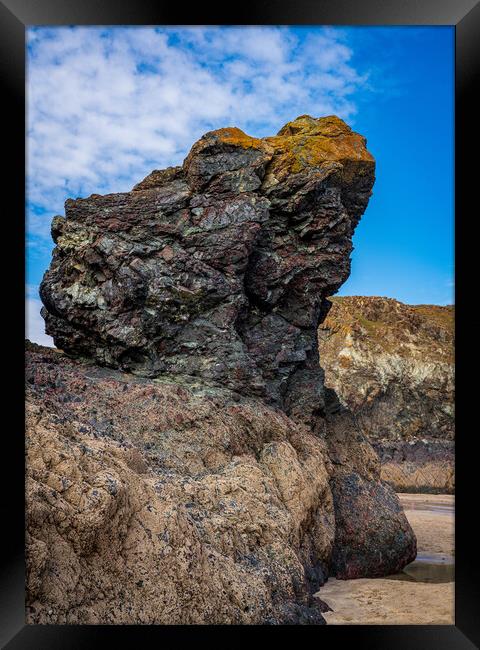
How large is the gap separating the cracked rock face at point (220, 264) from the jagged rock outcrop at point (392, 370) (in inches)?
1178

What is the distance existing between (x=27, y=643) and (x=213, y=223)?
355 inches

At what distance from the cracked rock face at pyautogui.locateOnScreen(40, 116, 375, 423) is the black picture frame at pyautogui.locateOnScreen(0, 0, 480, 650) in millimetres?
4951

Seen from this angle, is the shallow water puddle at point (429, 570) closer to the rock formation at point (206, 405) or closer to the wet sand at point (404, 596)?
the wet sand at point (404, 596)

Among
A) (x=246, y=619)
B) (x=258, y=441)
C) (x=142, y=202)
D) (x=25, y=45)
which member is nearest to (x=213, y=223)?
(x=142, y=202)

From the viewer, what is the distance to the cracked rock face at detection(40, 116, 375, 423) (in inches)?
512

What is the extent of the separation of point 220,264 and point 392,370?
4103cm

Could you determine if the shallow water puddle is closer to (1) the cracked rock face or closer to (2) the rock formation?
(2) the rock formation

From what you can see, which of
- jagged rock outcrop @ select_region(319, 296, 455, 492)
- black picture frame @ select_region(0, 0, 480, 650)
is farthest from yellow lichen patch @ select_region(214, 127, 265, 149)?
jagged rock outcrop @ select_region(319, 296, 455, 492)

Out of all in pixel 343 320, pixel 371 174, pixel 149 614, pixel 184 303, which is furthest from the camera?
pixel 343 320

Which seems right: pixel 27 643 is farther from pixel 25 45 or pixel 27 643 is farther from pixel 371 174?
pixel 371 174
